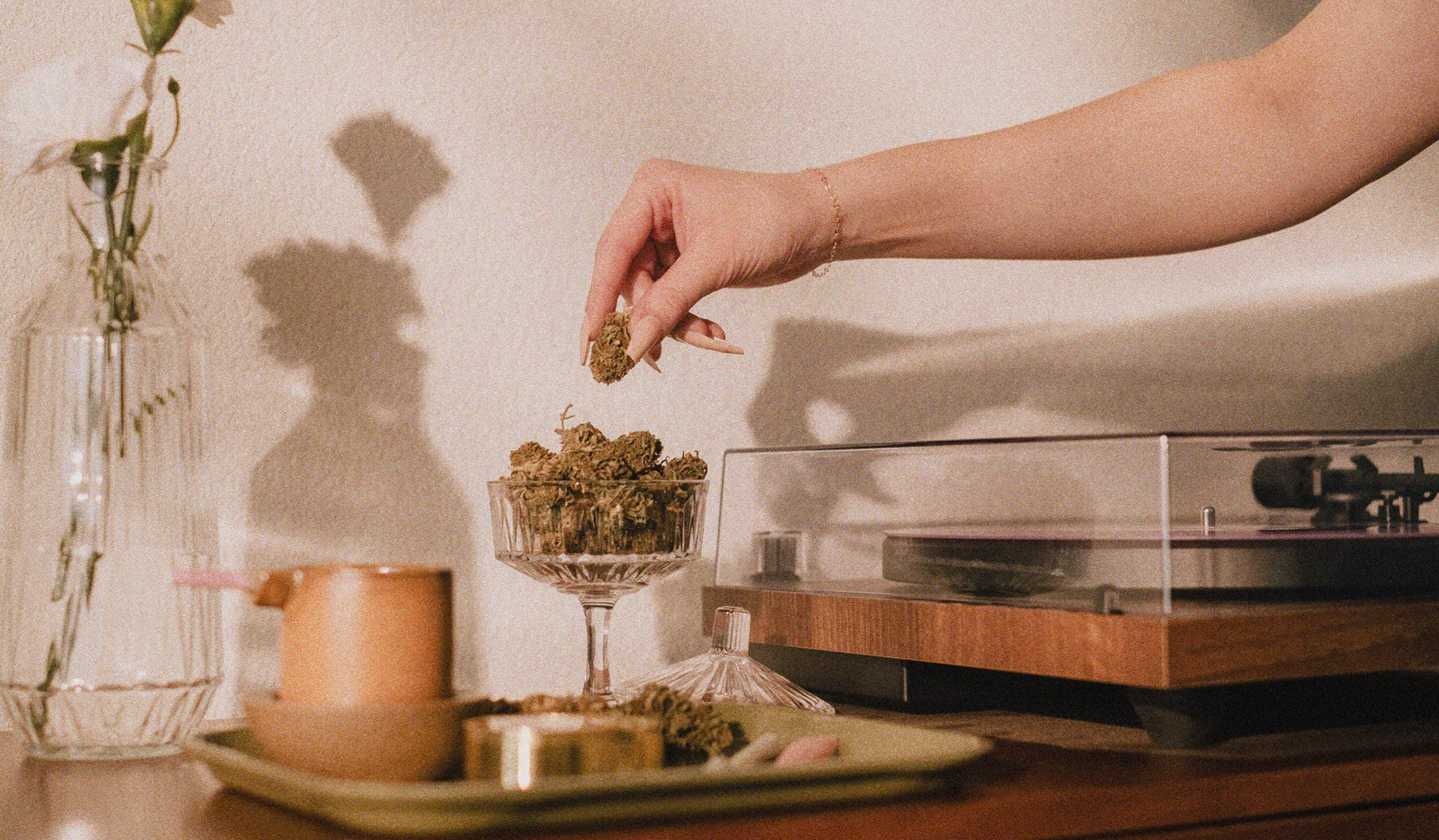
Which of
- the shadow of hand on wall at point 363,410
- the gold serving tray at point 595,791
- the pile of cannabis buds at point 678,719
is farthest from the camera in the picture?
the shadow of hand on wall at point 363,410

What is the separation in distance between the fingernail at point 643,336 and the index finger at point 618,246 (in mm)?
73

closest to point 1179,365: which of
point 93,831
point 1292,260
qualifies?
point 1292,260

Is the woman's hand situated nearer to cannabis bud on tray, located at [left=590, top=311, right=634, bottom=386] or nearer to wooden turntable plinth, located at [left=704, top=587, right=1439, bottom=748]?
cannabis bud on tray, located at [left=590, top=311, right=634, bottom=386]

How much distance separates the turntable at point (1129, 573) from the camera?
0.73 m

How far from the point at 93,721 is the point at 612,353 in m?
0.39

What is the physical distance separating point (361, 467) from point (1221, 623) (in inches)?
25.6

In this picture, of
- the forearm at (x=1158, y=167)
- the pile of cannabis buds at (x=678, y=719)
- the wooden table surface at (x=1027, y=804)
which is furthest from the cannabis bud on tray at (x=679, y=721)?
the forearm at (x=1158, y=167)

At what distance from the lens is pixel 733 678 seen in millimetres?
893

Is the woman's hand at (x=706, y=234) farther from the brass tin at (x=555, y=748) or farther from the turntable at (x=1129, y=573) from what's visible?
the brass tin at (x=555, y=748)

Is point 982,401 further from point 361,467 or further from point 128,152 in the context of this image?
point 128,152

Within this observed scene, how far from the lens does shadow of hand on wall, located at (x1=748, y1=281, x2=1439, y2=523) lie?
1260mm

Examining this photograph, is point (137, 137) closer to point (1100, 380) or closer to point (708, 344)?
point (708, 344)

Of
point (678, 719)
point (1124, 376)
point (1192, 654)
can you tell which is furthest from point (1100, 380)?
point (678, 719)

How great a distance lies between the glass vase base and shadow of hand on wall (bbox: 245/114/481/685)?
0.25 metres
